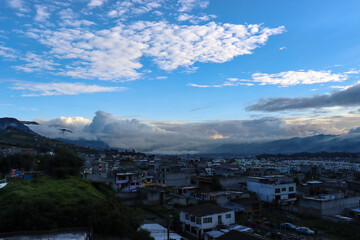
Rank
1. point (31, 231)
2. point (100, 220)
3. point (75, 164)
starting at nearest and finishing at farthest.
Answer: point (31, 231), point (100, 220), point (75, 164)

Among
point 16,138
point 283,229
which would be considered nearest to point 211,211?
point 283,229

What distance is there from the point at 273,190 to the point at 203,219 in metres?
15.7

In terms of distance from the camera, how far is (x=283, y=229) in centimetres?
2495

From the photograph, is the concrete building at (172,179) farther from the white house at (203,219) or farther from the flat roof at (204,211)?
the flat roof at (204,211)

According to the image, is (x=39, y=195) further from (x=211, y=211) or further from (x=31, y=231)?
(x=211, y=211)

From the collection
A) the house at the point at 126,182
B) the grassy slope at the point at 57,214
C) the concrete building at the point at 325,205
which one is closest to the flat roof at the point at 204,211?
the grassy slope at the point at 57,214

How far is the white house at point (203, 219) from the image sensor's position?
2448 centimetres

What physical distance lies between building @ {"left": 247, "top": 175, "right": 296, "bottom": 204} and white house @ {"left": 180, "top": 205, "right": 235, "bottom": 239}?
483 inches

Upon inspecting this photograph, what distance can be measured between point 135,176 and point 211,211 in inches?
811

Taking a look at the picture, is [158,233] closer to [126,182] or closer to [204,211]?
[204,211]

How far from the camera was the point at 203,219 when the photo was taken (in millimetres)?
24484

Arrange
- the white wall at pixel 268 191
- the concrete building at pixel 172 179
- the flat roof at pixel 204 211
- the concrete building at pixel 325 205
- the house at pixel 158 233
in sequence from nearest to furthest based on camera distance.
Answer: the house at pixel 158 233 → the flat roof at pixel 204 211 → the concrete building at pixel 325 205 → the white wall at pixel 268 191 → the concrete building at pixel 172 179

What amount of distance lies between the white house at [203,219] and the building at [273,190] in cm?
1226

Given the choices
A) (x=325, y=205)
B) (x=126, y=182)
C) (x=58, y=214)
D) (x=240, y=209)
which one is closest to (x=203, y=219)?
(x=240, y=209)
